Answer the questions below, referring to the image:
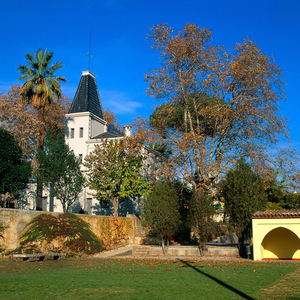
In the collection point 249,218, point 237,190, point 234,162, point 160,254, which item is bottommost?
point 160,254

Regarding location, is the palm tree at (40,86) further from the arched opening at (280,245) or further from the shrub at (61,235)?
the arched opening at (280,245)

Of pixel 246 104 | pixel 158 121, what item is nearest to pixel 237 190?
pixel 246 104

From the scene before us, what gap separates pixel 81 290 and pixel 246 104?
18.0 meters

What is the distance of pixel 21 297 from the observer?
8328 millimetres

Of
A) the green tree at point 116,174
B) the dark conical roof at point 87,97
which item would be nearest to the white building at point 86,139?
the dark conical roof at point 87,97

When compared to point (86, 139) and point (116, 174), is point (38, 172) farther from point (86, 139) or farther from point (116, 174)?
point (86, 139)

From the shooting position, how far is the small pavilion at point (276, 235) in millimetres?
17922

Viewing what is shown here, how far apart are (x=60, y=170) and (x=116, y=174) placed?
5499 mm

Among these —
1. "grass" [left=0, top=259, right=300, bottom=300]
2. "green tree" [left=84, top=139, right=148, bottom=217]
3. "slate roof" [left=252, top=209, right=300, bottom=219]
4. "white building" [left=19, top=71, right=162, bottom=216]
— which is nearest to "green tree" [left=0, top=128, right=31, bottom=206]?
"green tree" [left=84, top=139, right=148, bottom=217]

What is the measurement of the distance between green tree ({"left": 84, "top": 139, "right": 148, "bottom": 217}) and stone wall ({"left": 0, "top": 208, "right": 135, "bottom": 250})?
1.60m

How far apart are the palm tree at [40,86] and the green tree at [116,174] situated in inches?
227

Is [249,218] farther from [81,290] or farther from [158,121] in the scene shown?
Answer: [81,290]

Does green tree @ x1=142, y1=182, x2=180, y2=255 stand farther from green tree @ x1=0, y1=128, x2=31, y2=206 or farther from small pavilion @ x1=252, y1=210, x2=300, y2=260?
green tree @ x1=0, y1=128, x2=31, y2=206

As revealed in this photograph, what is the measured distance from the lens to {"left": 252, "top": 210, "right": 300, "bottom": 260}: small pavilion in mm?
17922
